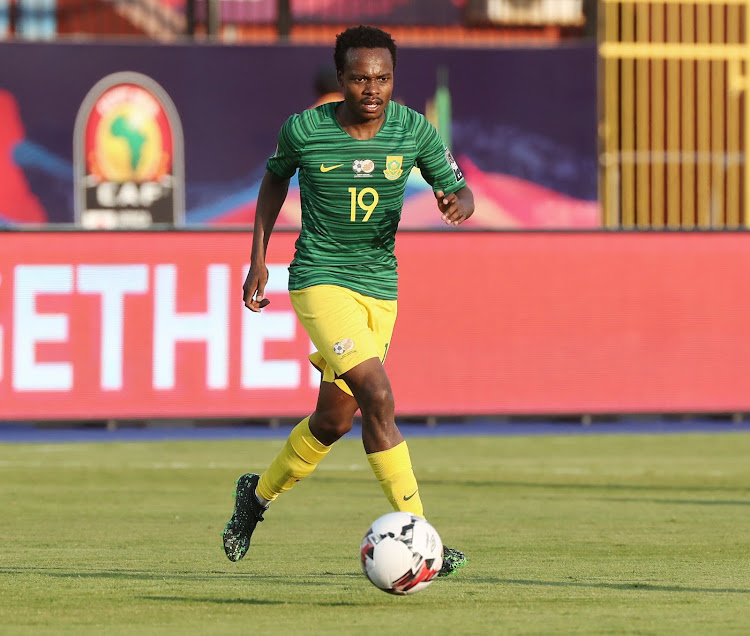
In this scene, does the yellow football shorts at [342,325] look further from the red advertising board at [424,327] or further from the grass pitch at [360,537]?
the red advertising board at [424,327]

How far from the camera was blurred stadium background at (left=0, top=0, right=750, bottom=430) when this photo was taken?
56.6ft

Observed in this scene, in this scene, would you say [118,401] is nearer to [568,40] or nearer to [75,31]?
[75,31]

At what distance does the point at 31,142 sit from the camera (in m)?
24.0

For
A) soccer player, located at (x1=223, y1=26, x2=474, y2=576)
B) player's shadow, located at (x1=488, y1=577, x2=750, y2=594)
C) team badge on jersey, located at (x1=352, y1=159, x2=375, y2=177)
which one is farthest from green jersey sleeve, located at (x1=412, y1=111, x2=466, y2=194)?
player's shadow, located at (x1=488, y1=577, x2=750, y2=594)

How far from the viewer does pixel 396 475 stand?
739 centimetres

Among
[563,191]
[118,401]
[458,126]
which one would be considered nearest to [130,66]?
[458,126]

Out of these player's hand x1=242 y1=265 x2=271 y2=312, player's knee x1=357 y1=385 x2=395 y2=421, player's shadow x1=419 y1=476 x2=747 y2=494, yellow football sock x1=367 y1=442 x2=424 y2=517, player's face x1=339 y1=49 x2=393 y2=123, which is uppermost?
player's face x1=339 y1=49 x2=393 y2=123

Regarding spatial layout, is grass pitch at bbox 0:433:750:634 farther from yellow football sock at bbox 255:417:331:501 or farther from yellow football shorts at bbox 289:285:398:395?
yellow football shorts at bbox 289:285:398:395

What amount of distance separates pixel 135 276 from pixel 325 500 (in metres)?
6.04

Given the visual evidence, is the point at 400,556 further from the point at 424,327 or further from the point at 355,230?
the point at 424,327

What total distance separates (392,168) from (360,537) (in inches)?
113

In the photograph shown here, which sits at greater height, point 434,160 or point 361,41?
point 361,41

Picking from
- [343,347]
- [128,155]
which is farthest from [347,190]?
[128,155]

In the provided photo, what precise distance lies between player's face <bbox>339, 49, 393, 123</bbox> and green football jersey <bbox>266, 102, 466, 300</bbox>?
0.20 metres
